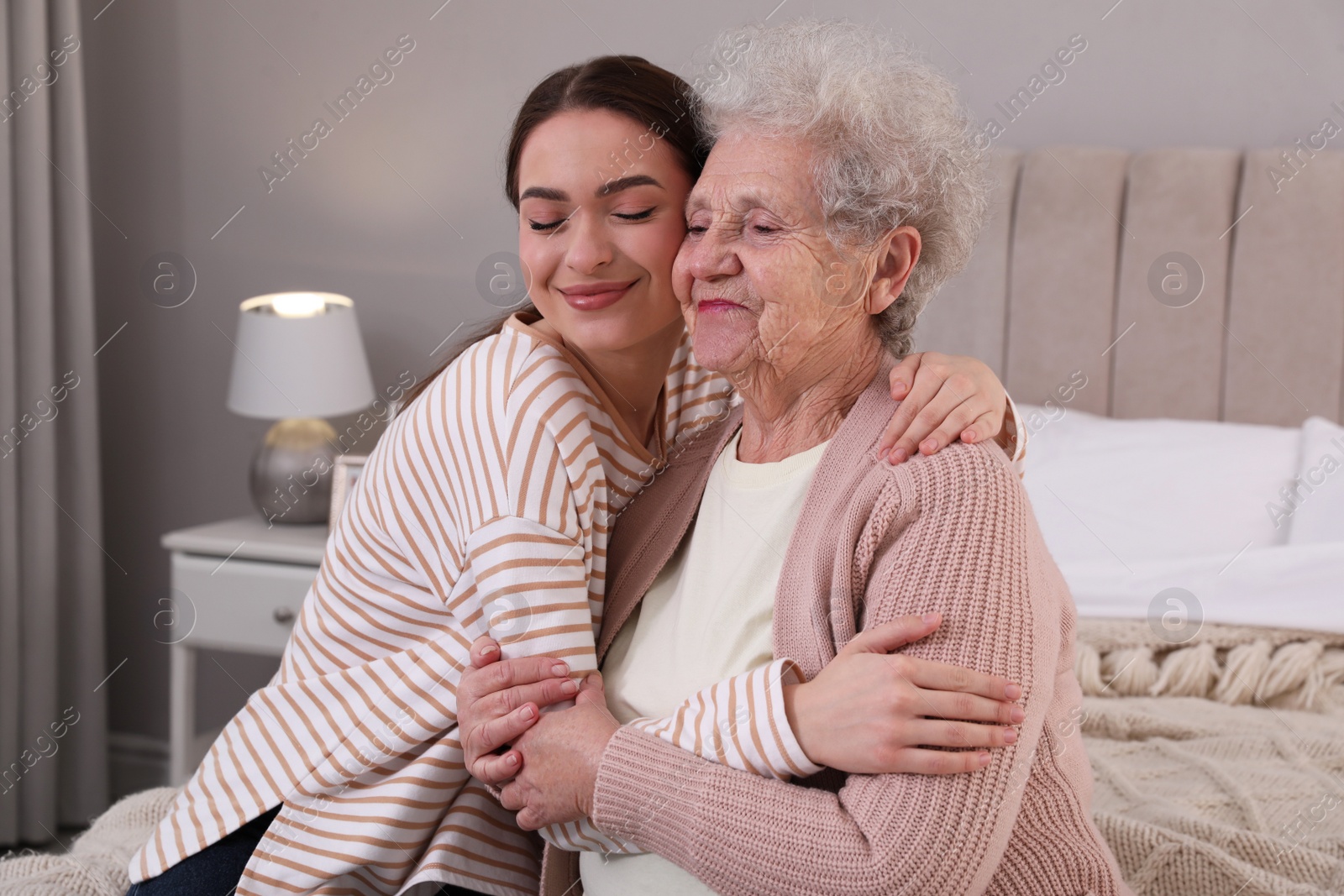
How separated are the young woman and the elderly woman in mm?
56

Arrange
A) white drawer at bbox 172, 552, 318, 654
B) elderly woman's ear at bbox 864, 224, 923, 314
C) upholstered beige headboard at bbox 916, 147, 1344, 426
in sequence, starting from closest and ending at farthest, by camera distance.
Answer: elderly woman's ear at bbox 864, 224, 923, 314 < upholstered beige headboard at bbox 916, 147, 1344, 426 < white drawer at bbox 172, 552, 318, 654

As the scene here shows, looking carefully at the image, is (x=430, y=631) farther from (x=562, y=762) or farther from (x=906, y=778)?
(x=906, y=778)

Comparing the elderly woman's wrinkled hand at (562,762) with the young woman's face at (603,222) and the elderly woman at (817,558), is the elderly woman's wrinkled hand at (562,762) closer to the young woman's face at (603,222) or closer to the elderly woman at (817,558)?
the elderly woman at (817,558)

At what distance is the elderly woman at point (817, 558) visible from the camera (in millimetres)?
813

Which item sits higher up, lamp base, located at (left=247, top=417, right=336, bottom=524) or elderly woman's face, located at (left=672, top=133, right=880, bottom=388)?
elderly woman's face, located at (left=672, top=133, right=880, bottom=388)

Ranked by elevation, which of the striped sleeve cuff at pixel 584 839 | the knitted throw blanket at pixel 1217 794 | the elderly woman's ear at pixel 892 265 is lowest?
the knitted throw blanket at pixel 1217 794

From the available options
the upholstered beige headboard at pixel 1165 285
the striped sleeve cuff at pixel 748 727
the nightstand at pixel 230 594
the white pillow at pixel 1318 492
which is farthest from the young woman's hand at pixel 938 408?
the nightstand at pixel 230 594

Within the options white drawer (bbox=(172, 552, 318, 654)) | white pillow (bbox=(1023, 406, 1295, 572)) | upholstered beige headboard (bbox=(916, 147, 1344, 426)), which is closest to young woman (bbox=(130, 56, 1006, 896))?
white pillow (bbox=(1023, 406, 1295, 572))

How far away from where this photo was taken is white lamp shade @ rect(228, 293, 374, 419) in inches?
102

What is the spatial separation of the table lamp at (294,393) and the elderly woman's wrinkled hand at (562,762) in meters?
1.81

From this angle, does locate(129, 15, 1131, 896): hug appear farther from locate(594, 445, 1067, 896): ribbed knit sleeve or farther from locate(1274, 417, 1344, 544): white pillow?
locate(1274, 417, 1344, 544): white pillow

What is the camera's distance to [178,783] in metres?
2.56

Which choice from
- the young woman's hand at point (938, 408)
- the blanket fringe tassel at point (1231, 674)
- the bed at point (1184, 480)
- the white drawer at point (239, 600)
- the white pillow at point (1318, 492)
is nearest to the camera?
the young woman's hand at point (938, 408)

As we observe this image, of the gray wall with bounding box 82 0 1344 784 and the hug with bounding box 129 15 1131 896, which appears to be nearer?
the hug with bounding box 129 15 1131 896
